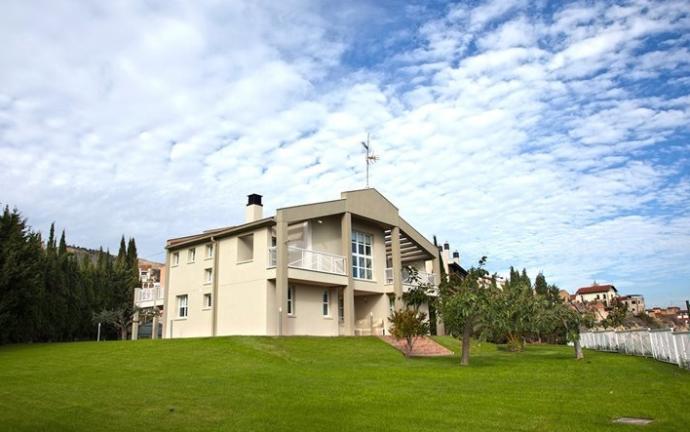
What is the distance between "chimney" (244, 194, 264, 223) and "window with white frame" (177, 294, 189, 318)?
589cm

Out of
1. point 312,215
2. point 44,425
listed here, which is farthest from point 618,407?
point 312,215

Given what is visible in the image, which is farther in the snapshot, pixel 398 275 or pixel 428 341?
pixel 398 275

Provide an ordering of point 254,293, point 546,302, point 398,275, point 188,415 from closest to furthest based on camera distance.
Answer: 1. point 188,415
2. point 546,302
3. point 254,293
4. point 398,275

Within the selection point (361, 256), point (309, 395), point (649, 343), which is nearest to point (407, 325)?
point (361, 256)

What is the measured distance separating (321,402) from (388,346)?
15794mm

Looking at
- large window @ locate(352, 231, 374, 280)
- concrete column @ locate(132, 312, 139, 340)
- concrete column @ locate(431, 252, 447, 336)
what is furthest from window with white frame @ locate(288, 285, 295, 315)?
concrete column @ locate(132, 312, 139, 340)

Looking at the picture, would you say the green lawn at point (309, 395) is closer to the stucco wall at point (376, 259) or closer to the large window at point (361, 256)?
the stucco wall at point (376, 259)

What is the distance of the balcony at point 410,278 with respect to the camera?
108ft

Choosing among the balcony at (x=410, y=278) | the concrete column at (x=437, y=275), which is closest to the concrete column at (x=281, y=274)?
the balcony at (x=410, y=278)

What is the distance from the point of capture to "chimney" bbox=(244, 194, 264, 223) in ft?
97.8

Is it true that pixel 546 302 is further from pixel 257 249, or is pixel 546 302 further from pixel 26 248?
pixel 26 248

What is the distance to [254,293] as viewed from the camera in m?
26.7

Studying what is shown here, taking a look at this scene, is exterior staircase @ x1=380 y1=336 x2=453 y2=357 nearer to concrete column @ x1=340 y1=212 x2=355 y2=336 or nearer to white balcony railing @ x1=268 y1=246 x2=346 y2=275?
concrete column @ x1=340 y1=212 x2=355 y2=336

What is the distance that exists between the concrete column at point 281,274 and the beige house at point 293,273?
46 millimetres
